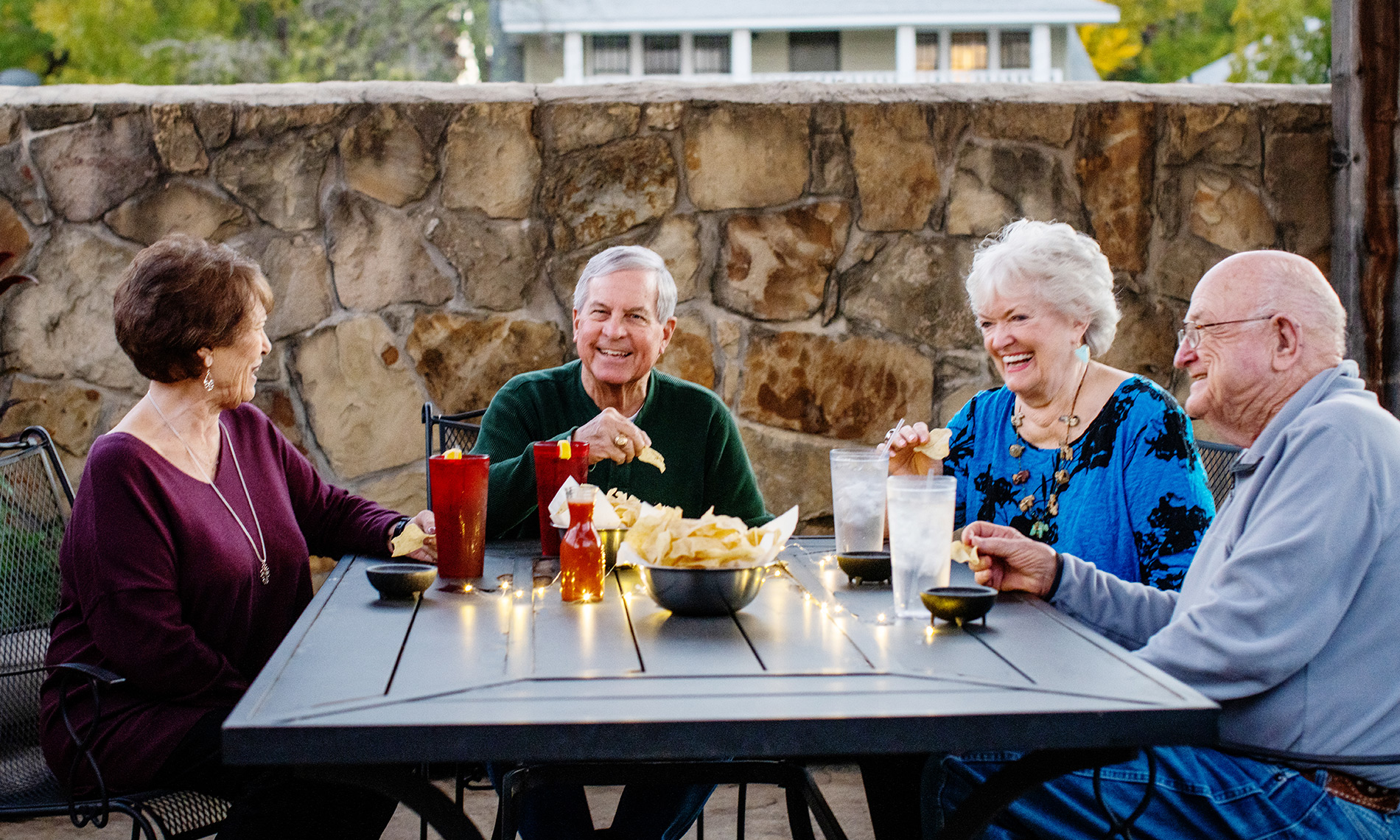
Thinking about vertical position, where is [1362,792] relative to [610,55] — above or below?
below

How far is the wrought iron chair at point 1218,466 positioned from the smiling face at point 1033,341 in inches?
15.5

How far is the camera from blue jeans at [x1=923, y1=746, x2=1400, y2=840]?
1.45 m

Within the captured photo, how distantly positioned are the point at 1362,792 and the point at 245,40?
1225 cm

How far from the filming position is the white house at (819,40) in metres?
14.9

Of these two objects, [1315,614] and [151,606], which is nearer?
[1315,614]

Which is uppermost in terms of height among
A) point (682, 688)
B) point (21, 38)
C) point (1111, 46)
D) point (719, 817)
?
point (1111, 46)

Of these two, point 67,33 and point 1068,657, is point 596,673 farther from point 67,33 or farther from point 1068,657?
point 67,33

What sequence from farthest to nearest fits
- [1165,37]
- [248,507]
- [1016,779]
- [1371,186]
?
1. [1165,37]
2. [1371,186]
3. [248,507]
4. [1016,779]

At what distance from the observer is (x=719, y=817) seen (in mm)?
2934

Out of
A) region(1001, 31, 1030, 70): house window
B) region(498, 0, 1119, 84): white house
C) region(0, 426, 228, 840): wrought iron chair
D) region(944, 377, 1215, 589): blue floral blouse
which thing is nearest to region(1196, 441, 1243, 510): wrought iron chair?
region(944, 377, 1215, 589): blue floral blouse

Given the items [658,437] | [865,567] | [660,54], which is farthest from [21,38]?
[865,567]

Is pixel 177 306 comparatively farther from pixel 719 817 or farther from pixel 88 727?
pixel 719 817

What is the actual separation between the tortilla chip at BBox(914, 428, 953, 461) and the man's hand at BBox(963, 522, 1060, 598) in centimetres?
33

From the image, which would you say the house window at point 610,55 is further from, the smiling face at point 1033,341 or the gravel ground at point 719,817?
the smiling face at point 1033,341
